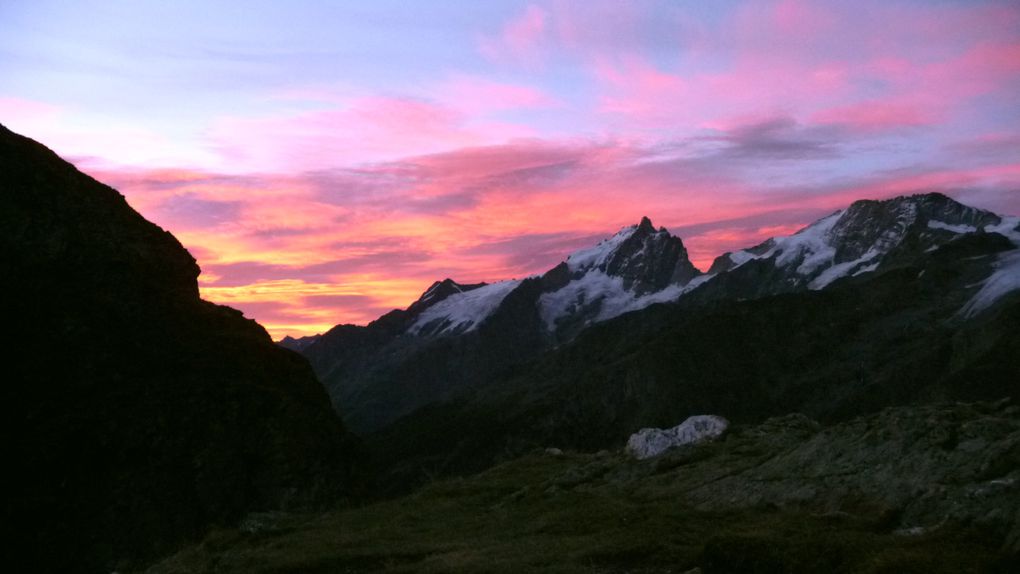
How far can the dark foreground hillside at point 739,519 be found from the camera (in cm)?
2159

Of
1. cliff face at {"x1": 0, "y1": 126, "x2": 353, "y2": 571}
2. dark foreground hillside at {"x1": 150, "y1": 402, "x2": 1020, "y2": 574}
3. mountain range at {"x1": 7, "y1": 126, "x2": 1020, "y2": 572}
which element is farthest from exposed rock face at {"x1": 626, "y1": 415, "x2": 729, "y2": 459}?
cliff face at {"x1": 0, "y1": 126, "x2": 353, "y2": 571}

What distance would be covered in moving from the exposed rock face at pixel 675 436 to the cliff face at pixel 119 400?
20.7 meters

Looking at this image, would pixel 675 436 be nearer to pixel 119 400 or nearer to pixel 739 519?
pixel 739 519

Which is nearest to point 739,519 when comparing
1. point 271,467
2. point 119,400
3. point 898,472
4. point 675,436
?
point 898,472

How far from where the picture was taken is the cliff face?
163ft

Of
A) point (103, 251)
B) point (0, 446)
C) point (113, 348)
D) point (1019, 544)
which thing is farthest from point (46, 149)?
point (1019, 544)

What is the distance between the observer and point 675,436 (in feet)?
159

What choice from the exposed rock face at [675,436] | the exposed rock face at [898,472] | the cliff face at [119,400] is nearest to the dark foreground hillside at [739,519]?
the exposed rock face at [898,472]

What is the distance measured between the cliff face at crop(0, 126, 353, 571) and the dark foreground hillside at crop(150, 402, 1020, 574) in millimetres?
13292

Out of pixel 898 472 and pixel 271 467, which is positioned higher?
pixel 898 472

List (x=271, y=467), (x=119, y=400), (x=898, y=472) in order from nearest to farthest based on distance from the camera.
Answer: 1. (x=898, y=472)
2. (x=119, y=400)
3. (x=271, y=467)

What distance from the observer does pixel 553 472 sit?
165 feet

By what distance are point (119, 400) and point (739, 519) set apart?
1632 inches

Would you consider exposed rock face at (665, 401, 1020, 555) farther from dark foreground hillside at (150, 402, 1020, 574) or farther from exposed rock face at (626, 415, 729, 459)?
exposed rock face at (626, 415, 729, 459)
